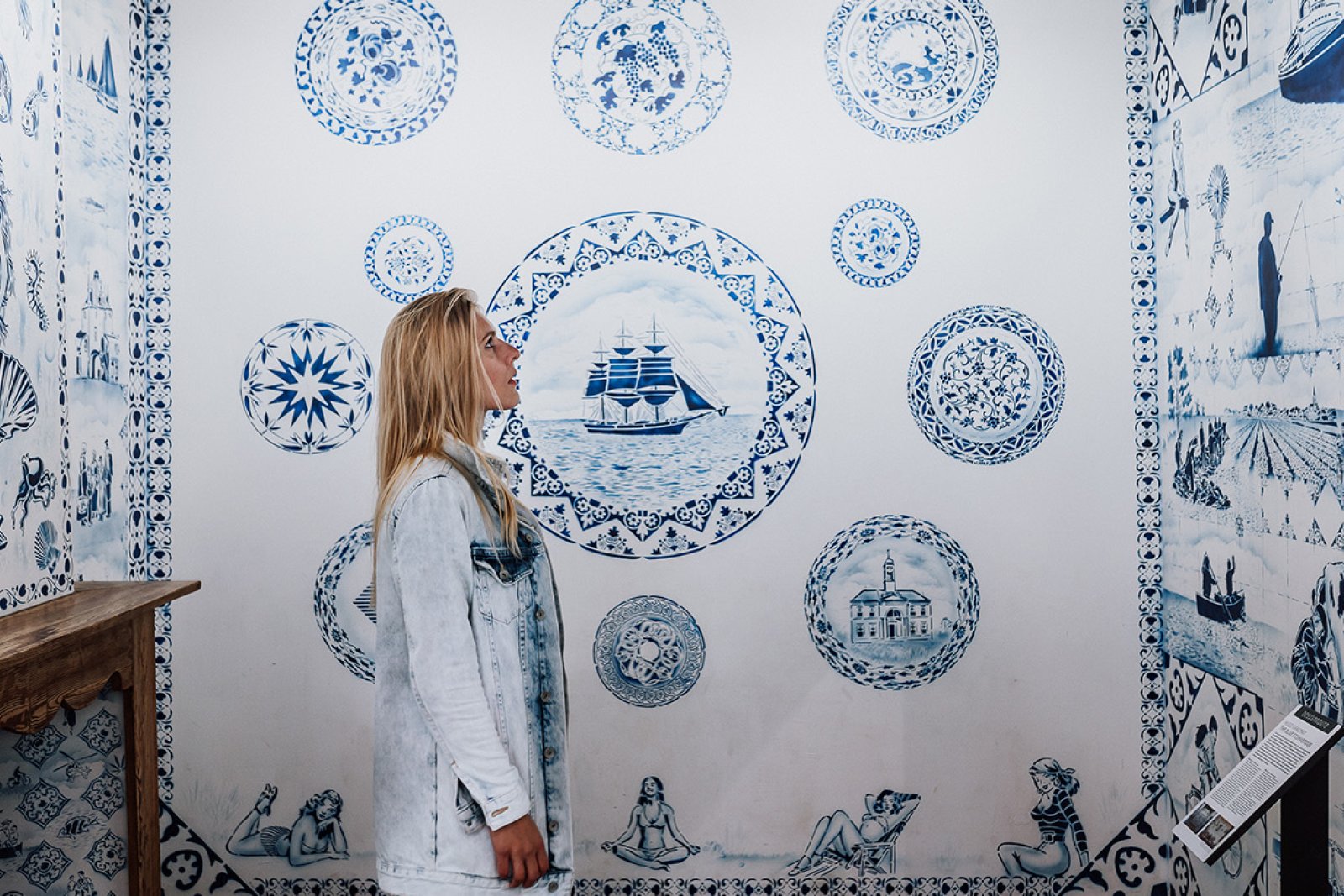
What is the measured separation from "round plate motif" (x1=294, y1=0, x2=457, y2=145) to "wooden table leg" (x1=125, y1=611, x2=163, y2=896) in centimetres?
136

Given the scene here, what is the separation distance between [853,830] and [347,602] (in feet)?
4.74

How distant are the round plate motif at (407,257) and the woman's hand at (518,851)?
150 centimetres

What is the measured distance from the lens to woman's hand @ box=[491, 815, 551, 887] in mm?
1557

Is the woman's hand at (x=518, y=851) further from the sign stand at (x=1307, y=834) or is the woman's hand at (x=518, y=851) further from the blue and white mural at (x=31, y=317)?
the sign stand at (x=1307, y=834)

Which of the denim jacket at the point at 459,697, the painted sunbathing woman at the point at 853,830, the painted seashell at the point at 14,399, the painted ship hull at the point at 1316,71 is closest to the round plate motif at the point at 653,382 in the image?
the painted sunbathing woman at the point at 853,830

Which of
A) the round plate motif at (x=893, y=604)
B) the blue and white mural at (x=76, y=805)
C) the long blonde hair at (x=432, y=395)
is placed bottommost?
the blue and white mural at (x=76, y=805)

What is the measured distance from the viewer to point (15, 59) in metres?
1.90

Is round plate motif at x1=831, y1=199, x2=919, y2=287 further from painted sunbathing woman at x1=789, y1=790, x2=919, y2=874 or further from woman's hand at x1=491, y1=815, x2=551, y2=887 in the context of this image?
woman's hand at x1=491, y1=815, x2=551, y2=887

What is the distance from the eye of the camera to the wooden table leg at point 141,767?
1.95 metres

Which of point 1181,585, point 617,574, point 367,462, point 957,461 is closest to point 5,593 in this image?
point 367,462

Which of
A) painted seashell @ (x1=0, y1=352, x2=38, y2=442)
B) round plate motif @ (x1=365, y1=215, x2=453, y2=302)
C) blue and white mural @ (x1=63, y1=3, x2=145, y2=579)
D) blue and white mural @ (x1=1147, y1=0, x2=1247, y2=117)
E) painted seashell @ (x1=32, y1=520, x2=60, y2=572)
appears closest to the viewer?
painted seashell @ (x1=0, y1=352, x2=38, y2=442)

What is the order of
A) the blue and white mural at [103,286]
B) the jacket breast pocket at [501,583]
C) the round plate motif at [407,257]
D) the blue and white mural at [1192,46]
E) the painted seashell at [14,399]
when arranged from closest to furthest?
the jacket breast pocket at [501,583] → the painted seashell at [14,399] → the blue and white mural at [1192,46] → the blue and white mural at [103,286] → the round plate motif at [407,257]

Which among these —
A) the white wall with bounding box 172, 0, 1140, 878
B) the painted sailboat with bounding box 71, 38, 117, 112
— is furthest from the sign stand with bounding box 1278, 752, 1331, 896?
the painted sailboat with bounding box 71, 38, 117, 112

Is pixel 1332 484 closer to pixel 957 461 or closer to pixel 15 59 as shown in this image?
pixel 957 461
